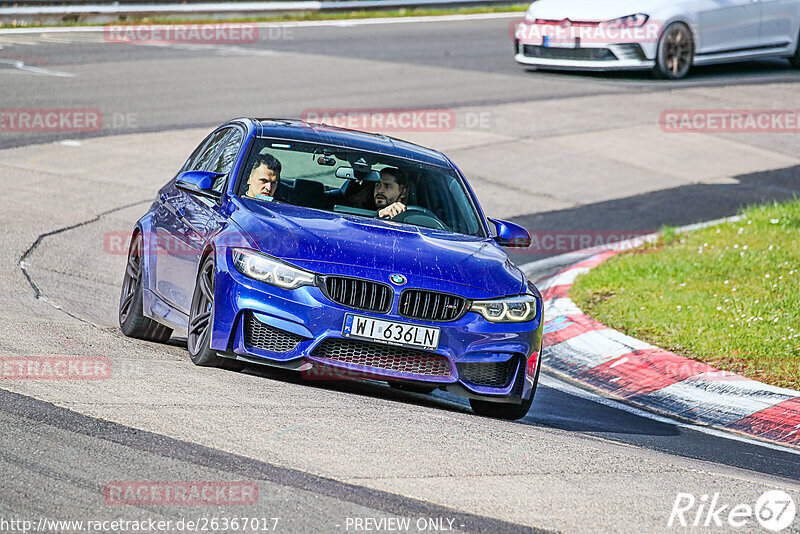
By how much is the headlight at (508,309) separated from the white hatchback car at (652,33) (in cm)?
1411

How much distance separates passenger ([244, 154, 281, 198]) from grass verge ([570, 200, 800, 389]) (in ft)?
11.6

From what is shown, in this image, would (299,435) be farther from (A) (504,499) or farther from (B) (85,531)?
(B) (85,531)

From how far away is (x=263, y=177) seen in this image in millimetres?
7652

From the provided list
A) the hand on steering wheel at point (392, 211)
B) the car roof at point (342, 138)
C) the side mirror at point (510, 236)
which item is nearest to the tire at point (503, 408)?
the side mirror at point (510, 236)

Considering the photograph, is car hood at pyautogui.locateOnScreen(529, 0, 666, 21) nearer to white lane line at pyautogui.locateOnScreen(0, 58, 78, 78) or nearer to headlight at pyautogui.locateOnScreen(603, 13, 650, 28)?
headlight at pyautogui.locateOnScreen(603, 13, 650, 28)

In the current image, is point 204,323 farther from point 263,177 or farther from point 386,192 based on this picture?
point 386,192

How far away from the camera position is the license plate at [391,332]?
6512 mm

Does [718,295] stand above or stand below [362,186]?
below

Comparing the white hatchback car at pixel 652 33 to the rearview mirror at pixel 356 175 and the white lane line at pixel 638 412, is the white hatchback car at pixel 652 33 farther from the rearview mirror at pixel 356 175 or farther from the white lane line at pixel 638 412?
the rearview mirror at pixel 356 175


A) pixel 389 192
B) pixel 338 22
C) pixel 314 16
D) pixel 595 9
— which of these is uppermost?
pixel 595 9

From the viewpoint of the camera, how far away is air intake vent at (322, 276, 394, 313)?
21.5ft

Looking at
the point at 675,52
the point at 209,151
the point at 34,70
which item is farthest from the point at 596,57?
the point at 209,151

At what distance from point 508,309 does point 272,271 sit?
4.46 ft

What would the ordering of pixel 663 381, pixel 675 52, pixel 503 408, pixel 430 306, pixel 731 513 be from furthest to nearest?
pixel 675 52, pixel 663 381, pixel 503 408, pixel 430 306, pixel 731 513
